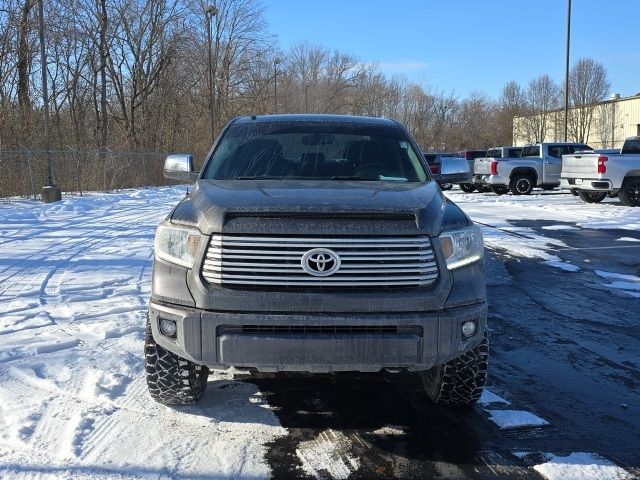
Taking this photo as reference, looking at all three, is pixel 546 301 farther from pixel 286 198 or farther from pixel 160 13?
pixel 160 13

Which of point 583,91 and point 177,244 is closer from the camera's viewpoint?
point 177,244

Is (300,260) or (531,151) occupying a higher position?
(531,151)

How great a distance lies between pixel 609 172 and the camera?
16.5 meters

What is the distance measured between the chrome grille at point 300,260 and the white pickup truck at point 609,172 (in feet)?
50.9

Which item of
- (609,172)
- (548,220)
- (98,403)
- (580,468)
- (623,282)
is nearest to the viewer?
(580,468)

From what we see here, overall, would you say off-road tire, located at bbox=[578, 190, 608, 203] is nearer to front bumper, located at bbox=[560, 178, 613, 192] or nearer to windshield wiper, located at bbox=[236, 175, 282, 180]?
front bumper, located at bbox=[560, 178, 613, 192]

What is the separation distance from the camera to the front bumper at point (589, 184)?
54.5 feet

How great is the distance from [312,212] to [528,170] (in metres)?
21.5

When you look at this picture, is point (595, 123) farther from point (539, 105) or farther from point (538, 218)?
point (538, 218)

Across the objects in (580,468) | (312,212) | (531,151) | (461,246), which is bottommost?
(580,468)

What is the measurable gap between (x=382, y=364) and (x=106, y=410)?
5.72 feet

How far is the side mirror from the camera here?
201 inches

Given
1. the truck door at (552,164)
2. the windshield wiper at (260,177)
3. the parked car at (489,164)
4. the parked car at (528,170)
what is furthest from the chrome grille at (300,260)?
the truck door at (552,164)

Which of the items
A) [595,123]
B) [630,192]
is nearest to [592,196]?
[630,192]
